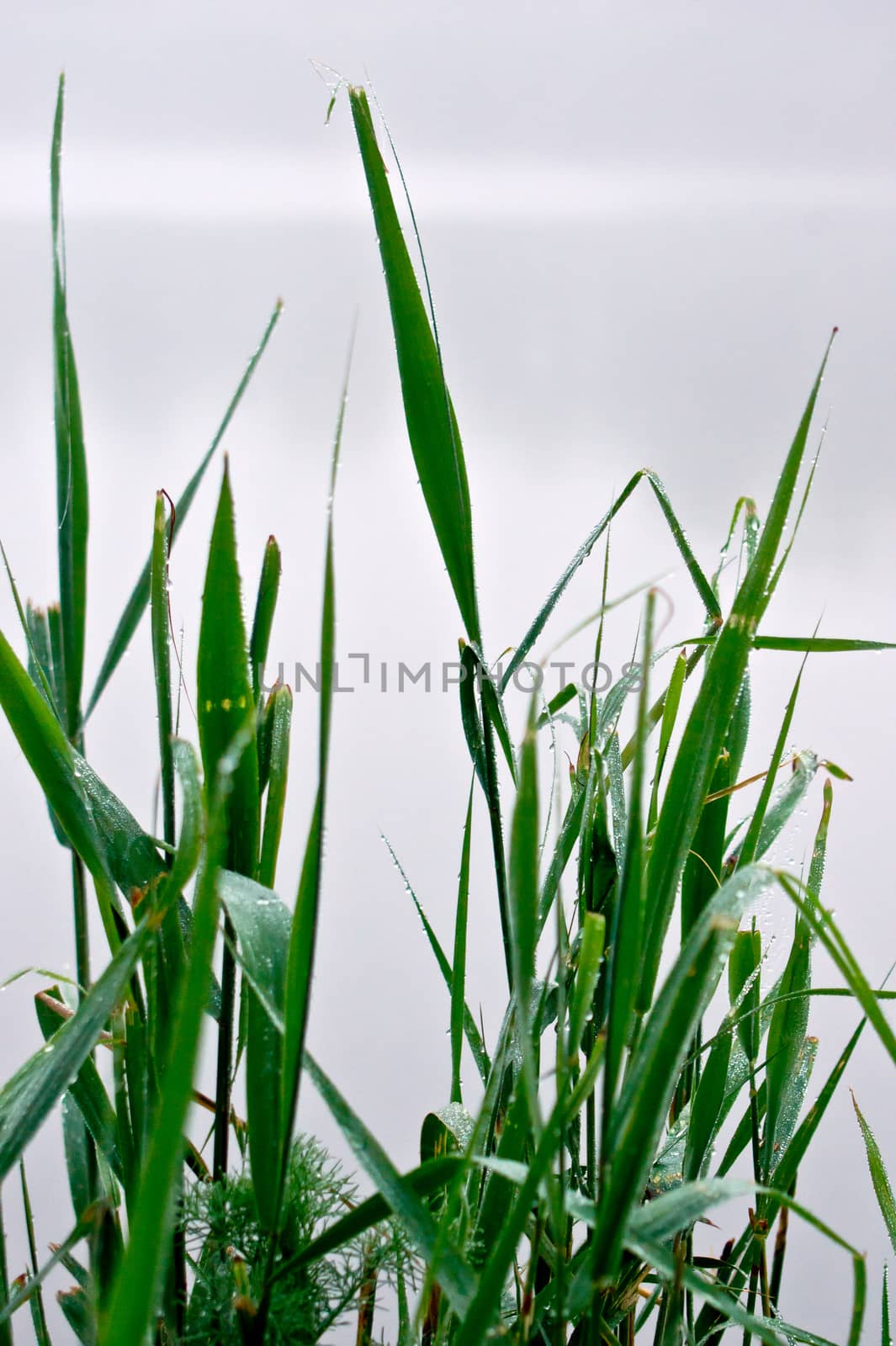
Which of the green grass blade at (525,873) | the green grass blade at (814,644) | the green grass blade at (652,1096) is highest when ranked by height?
the green grass blade at (814,644)

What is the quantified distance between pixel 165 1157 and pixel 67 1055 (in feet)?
0.43

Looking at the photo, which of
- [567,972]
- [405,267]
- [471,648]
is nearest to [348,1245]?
[567,972]

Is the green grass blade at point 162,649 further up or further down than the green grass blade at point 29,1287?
further up

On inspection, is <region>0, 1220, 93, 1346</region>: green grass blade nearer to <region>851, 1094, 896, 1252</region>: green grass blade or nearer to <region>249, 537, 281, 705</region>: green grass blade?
<region>249, 537, 281, 705</region>: green grass blade

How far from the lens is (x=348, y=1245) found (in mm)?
385

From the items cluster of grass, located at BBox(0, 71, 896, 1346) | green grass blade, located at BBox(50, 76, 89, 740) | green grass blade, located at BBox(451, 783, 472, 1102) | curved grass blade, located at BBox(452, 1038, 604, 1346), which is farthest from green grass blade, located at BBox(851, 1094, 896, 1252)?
green grass blade, located at BBox(50, 76, 89, 740)

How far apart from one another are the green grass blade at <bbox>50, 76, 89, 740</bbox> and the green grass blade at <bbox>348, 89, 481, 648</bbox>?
0.13m

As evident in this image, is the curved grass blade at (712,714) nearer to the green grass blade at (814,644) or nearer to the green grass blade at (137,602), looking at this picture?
the green grass blade at (814,644)

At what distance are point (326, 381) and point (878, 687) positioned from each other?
2.80ft

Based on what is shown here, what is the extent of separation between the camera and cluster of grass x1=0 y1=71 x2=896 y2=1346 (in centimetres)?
21

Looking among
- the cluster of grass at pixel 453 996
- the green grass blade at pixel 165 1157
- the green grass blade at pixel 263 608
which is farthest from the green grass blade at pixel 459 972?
the green grass blade at pixel 165 1157

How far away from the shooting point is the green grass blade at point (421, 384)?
32 cm

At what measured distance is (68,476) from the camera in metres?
0.39

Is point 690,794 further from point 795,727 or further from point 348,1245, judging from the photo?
point 795,727
